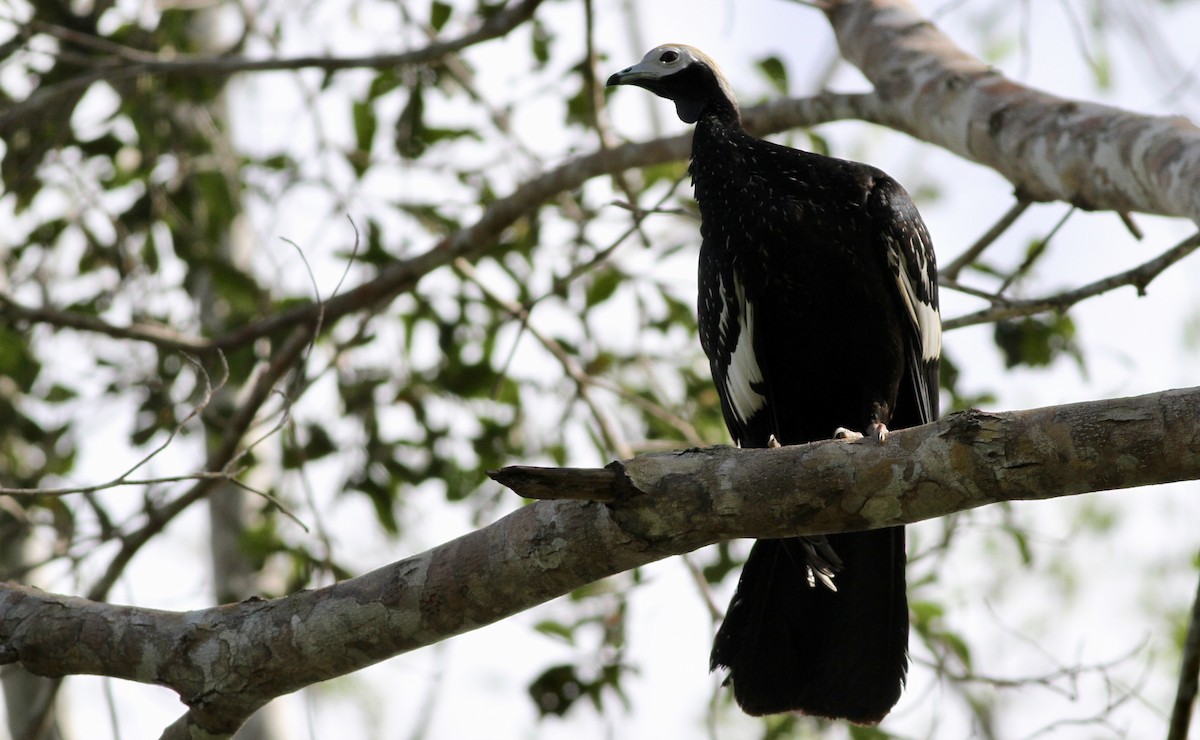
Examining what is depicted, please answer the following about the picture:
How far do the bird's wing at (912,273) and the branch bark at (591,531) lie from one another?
1287 millimetres

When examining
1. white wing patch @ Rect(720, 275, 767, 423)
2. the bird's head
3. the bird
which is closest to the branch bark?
the bird

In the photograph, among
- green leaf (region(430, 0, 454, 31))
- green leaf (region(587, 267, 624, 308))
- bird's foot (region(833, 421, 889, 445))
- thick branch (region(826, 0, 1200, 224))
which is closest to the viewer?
bird's foot (region(833, 421, 889, 445))

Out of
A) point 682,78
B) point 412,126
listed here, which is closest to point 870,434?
point 682,78

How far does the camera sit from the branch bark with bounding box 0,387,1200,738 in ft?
6.83

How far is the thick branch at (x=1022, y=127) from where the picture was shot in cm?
298

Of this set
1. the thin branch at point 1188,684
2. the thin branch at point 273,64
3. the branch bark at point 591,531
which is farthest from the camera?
the thin branch at point 273,64

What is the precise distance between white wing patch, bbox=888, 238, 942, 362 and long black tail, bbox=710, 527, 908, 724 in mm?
585

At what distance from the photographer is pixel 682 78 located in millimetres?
4031

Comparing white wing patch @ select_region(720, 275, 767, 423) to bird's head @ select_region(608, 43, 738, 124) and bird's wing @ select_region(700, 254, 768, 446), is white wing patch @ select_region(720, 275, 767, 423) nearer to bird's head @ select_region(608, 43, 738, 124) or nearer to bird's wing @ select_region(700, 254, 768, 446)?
bird's wing @ select_region(700, 254, 768, 446)

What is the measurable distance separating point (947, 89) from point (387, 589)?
225 cm

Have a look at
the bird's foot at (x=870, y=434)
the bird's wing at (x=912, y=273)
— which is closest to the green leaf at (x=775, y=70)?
the bird's wing at (x=912, y=273)

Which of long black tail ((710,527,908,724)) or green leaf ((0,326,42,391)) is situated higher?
green leaf ((0,326,42,391))

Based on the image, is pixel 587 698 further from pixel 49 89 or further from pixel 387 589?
pixel 49 89

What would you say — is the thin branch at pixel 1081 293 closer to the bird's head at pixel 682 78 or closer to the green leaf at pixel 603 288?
the bird's head at pixel 682 78
